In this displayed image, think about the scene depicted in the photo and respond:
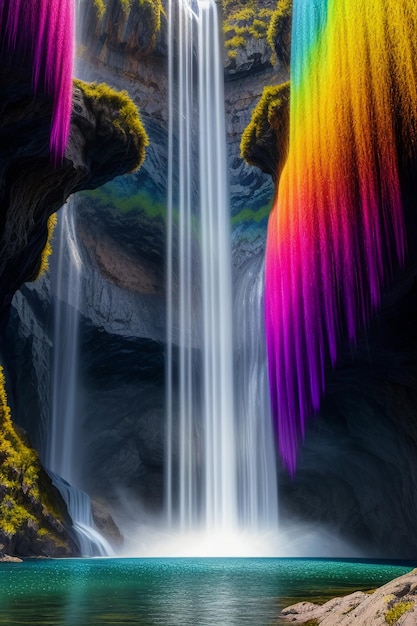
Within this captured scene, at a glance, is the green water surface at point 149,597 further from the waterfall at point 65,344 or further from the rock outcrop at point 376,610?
the waterfall at point 65,344

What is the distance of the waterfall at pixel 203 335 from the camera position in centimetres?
3362

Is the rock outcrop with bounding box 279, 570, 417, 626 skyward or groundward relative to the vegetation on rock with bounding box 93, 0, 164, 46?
groundward

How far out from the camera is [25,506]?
70.4 ft

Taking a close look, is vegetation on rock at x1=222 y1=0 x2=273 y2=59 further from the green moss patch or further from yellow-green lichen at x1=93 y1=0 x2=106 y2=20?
the green moss patch

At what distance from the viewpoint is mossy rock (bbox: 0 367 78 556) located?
20375mm

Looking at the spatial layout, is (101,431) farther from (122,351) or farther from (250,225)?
(250,225)

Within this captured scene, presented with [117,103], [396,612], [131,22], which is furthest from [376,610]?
[131,22]

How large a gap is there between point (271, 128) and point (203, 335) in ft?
55.0

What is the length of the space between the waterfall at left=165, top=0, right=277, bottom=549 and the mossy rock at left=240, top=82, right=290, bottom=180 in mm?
13873

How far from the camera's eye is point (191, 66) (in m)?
41.1

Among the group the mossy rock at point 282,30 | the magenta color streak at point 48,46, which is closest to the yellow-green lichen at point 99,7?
the mossy rock at point 282,30

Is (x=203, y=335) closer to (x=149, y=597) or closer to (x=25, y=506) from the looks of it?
(x=25, y=506)

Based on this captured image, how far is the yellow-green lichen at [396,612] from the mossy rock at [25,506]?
17504 mm

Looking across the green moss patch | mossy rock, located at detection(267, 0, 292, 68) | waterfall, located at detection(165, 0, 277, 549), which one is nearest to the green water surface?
the green moss patch
